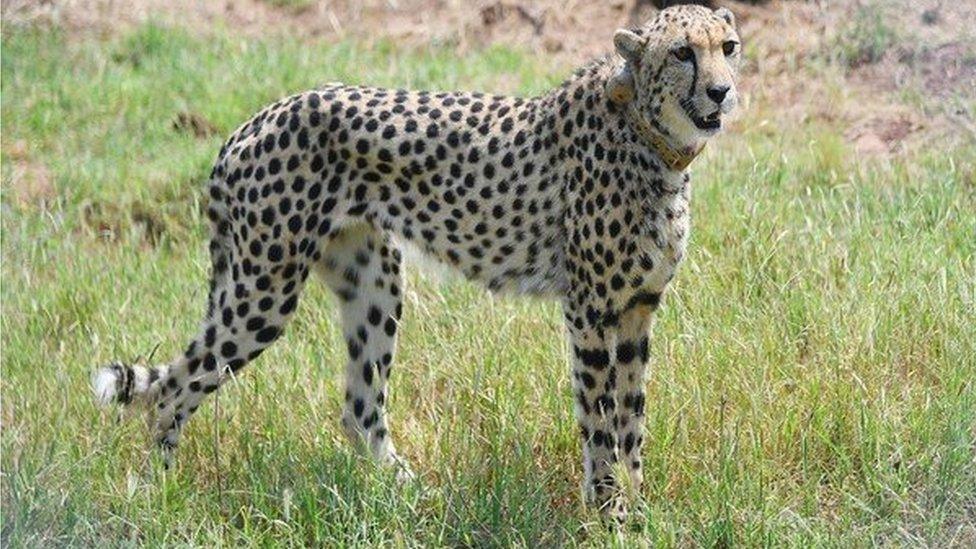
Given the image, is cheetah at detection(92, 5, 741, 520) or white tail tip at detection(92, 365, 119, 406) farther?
white tail tip at detection(92, 365, 119, 406)

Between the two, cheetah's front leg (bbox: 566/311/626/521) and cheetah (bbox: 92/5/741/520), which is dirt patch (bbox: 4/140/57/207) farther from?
cheetah's front leg (bbox: 566/311/626/521)

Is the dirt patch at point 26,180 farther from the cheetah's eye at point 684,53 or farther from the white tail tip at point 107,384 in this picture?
the cheetah's eye at point 684,53

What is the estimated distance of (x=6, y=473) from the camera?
546 centimetres

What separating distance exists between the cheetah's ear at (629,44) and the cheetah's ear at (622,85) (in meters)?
0.04

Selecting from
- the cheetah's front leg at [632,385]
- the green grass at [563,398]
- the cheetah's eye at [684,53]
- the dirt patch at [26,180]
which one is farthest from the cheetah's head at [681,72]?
the dirt patch at [26,180]

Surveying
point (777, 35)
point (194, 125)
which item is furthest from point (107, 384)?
point (777, 35)

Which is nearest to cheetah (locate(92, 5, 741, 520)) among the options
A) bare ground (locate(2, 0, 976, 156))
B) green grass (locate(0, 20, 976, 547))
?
green grass (locate(0, 20, 976, 547))

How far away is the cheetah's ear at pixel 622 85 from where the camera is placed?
5387mm

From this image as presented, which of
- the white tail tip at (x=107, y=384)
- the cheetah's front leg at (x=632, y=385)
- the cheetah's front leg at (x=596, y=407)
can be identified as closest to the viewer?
the cheetah's front leg at (x=596, y=407)

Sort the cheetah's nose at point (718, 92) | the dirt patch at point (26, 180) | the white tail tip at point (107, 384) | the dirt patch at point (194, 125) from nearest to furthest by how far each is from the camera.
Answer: the cheetah's nose at point (718, 92)
the white tail tip at point (107, 384)
the dirt patch at point (26, 180)
the dirt patch at point (194, 125)

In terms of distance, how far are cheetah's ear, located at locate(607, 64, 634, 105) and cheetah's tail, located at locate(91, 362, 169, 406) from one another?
5.10 feet

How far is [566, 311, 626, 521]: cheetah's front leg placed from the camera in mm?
5426

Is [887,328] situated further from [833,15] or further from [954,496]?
[833,15]

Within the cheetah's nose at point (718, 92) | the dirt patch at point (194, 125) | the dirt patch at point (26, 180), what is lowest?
the dirt patch at point (26, 180)
